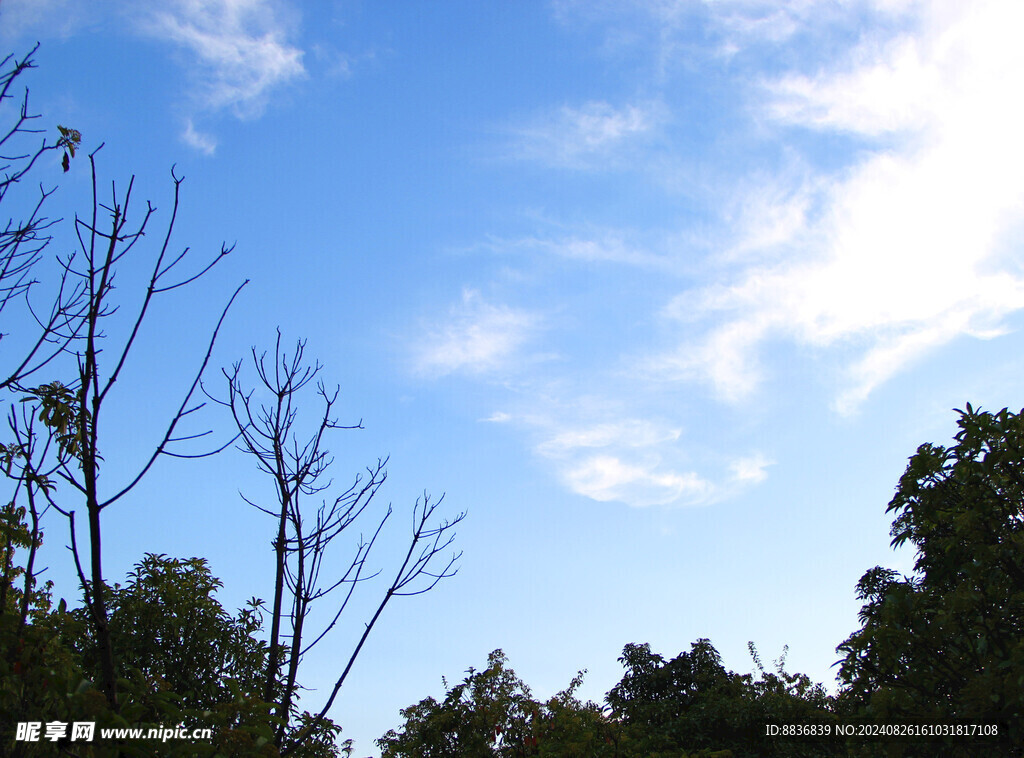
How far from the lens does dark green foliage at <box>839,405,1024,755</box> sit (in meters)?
6.19

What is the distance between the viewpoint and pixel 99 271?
→ 3152mm

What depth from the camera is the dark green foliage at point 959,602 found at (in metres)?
6.19

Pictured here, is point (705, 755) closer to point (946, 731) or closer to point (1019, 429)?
point (946, 731)

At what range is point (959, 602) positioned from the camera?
20.0 ft

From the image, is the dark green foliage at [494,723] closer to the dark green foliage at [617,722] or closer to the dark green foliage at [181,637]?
the dark green foliage at [617,722]

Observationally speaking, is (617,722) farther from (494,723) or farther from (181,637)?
(181,637)

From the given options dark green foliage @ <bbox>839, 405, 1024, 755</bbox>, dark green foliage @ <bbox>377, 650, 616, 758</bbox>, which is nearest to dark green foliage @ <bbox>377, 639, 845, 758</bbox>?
dark green foliage @ <bbox>377, 650, 616, 758</bbox>

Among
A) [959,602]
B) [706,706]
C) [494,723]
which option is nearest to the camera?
[959,602]

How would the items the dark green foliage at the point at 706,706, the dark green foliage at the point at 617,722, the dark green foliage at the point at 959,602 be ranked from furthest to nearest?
the dark green foliage at the point at 706,706
the dark green foliage at the point at 617,722
the dark green foliage at the point at 959,602

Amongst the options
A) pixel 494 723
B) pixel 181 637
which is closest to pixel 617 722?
pixel 494 723

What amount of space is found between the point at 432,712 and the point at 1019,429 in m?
12.2

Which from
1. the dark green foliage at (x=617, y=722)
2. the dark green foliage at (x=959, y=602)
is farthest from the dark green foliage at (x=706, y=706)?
the dark green foliage at (x=959, y=602)

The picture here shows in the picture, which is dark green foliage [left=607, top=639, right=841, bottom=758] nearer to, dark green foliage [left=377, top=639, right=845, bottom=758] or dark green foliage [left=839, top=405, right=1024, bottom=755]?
dark green foliage [left=377, top=639, right=845, bottom=758]

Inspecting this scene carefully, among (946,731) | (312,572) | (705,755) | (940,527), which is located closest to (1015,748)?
(946,731)
